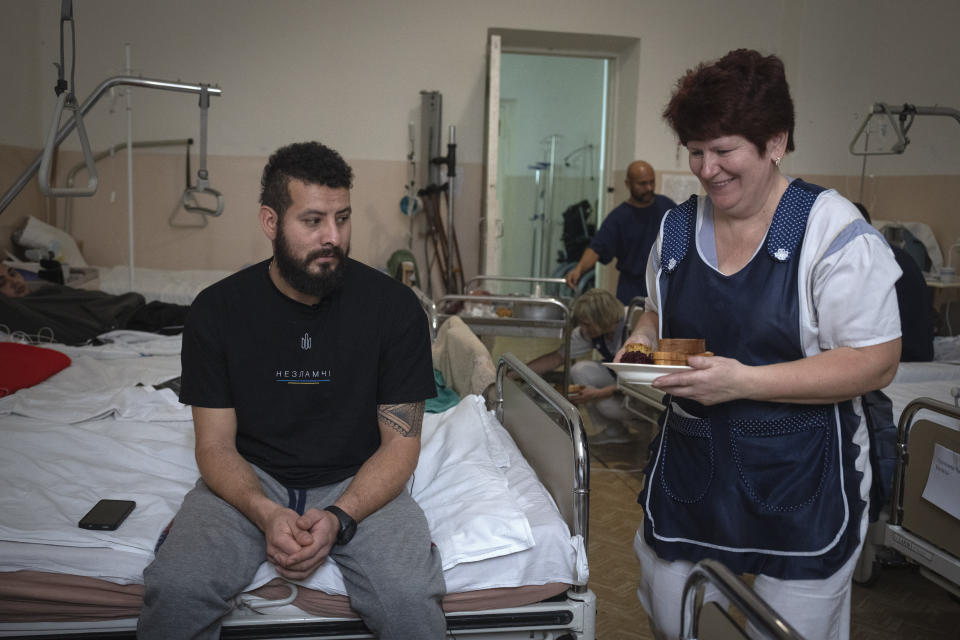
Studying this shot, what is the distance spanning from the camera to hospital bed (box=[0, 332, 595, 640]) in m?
1.82

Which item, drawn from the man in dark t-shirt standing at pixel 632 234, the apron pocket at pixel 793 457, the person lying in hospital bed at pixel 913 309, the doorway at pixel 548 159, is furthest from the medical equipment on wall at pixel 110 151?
the apron pocket at pixel 793 457

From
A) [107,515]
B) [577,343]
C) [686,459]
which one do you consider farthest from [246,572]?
[577,343]

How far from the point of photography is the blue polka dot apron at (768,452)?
1418mm

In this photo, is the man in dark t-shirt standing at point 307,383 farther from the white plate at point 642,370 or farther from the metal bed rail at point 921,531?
the metal bed rail at point 921,531

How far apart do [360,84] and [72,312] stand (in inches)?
139

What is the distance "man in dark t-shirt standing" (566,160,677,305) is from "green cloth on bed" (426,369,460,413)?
2.11 m

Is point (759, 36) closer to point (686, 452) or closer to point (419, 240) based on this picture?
point (419, 240)

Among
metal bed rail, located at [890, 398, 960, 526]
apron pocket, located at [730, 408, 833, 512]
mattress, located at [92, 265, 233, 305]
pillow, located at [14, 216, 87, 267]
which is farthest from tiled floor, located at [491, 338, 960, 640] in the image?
pillow, located at [14, 216, 87, 267]

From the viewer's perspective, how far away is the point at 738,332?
1467 mm

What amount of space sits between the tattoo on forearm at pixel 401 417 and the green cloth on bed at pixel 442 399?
98 centimetres

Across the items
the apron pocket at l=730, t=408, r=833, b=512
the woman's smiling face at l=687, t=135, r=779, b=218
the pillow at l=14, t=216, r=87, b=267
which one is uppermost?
the woman's smiling face at l=687, t=135, r=779, b=218

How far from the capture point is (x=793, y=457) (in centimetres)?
143

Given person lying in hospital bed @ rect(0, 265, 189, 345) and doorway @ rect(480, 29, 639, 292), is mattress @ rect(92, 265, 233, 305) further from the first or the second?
doorway @ rect(480, 29, 639, 292)

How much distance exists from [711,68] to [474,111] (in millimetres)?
5815
